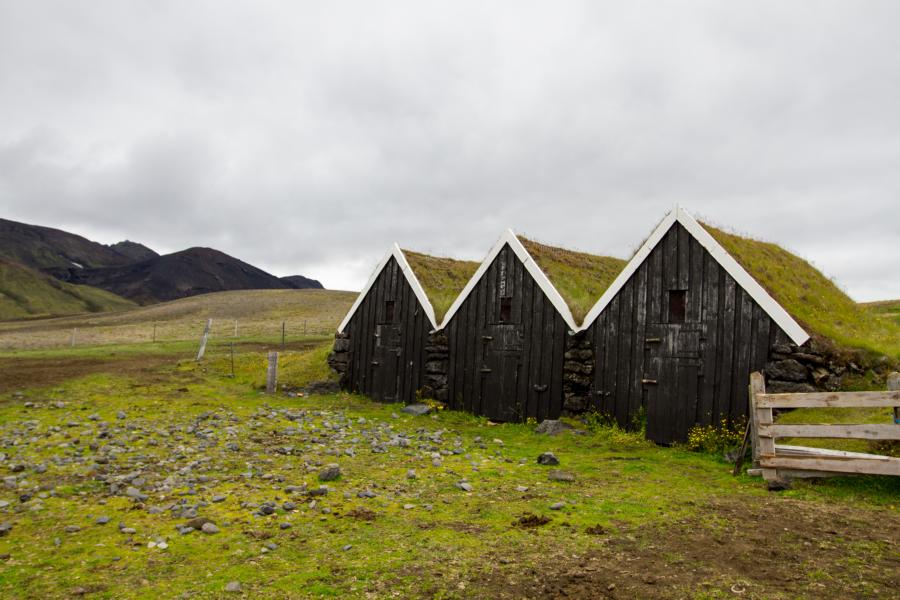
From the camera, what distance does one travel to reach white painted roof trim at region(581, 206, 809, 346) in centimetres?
1323

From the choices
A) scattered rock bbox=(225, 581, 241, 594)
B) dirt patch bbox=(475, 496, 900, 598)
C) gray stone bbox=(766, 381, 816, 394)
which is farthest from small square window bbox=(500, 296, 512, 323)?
scattered rock bbox=(225, 581, 241, 594)

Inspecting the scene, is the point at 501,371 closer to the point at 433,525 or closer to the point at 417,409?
the point at 417,409

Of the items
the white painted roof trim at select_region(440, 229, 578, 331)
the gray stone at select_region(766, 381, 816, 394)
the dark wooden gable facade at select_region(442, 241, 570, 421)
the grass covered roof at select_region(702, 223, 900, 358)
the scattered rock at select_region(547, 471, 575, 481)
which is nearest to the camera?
the scattered rock at select_region(547, 471, 575, 481)

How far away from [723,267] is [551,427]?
6232 mm

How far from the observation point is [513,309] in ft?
63.2

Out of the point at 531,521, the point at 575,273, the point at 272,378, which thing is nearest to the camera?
the point at 531,521

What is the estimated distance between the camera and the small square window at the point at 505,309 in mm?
19438

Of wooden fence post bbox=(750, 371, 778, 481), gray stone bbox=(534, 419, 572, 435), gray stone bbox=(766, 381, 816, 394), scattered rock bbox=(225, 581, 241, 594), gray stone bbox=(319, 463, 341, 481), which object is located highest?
gray stone bbox=(766, 381, 816, 394)

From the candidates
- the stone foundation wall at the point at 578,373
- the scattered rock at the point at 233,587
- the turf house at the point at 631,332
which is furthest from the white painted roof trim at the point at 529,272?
the scattered rock at the point at 233,587

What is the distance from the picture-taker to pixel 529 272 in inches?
743

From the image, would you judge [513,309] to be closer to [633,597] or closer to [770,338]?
[770,338]

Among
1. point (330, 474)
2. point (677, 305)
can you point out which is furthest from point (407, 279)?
point (330, 474)

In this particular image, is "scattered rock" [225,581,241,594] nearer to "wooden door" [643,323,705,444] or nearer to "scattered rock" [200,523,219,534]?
"scattered rock" [200,523,219,534]

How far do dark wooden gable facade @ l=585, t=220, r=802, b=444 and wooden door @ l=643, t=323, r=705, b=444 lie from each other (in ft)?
0.08
